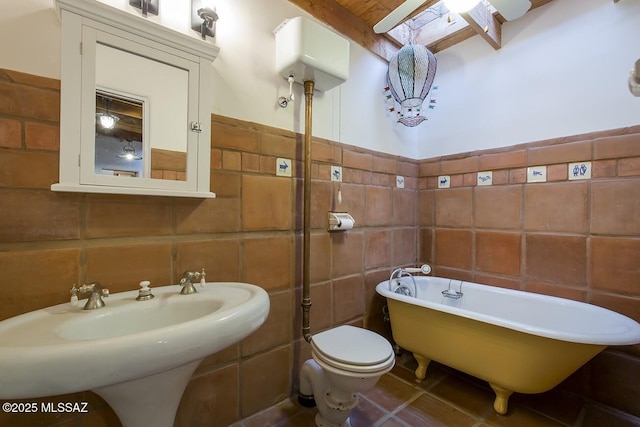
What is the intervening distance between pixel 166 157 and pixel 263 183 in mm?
470

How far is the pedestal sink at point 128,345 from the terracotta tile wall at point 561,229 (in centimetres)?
176

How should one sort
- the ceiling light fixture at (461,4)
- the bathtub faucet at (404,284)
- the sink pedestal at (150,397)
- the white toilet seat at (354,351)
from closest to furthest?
the sink pedestal at (150,397) → the white toilet seat at (354,351) → the ceiling light fixture at (461,4) → the bathtub faucet at (404,284)

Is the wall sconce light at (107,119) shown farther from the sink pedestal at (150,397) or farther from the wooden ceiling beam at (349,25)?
the wooden ceiling beam at (349,25)

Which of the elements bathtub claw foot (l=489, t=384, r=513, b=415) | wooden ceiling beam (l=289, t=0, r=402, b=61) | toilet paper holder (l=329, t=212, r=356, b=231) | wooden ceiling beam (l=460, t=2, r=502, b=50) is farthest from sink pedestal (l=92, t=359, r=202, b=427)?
wooden ceiling beam (l=460, t=2, r=502, b=50)

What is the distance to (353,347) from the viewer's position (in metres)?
1.28

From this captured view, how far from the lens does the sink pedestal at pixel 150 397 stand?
0.80 metres

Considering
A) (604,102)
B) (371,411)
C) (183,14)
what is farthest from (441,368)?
(183,14)

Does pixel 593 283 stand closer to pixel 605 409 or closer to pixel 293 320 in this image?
pixel 605 409

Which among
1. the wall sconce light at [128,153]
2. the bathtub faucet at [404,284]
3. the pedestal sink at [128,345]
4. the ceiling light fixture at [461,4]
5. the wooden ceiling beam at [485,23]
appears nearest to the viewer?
the pedestal sink at [128,345]

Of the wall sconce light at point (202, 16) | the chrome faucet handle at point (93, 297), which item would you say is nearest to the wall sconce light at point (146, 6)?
the wall sconce light at point (202, 16)

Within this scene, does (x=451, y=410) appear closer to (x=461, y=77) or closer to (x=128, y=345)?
(x=128, y=345)

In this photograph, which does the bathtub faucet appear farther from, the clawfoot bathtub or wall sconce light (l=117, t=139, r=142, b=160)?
wall sconce light (l=117, t=139, r=142, b=160)

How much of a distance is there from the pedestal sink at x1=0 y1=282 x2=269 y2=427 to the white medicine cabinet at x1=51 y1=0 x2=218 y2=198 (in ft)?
1.37

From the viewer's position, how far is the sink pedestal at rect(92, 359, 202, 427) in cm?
80
